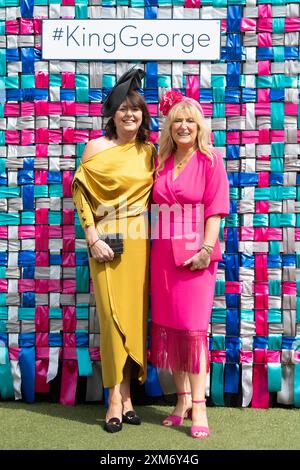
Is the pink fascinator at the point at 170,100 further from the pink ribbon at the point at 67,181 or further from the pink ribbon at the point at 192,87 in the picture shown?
the pink ribbon at the point at 67,181

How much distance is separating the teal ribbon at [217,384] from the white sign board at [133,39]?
179cm

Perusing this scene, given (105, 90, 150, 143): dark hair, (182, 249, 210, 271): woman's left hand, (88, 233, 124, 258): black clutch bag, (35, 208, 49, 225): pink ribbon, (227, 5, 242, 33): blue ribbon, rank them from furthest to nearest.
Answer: (35, 208, 49, 225): pink ribbon, (227, 5, 242, 33): blue ribbon, (105, 90, 150, 143): dark hair, (88, 233, 124, 258): black clutch bag, (182, 249, 210, 271): woman's left hand

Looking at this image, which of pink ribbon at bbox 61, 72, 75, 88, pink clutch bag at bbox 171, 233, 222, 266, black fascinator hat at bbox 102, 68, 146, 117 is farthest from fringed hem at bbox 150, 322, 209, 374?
pink ribbon at bbox 61, 72, 75, 88

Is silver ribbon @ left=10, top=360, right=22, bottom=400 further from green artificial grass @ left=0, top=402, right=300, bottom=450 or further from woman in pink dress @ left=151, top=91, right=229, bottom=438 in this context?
woman in pink dress @ left=151, top=91, right=229, bottom=438

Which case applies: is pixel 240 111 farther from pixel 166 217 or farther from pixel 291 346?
pixel 291 346

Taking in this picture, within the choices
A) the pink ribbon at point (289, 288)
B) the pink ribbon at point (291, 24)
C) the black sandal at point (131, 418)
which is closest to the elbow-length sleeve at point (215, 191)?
the pink ribbon at point (289, 288)

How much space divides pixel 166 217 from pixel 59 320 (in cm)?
98

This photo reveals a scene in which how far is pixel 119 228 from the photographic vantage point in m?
3.51

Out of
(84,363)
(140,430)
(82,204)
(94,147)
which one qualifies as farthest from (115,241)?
(140,430)

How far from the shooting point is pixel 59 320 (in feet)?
13.0

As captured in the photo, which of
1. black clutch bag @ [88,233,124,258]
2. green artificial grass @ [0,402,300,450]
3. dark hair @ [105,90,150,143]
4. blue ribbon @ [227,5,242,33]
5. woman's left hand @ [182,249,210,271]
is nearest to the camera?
green artificial grass @ [0,402,300,450]

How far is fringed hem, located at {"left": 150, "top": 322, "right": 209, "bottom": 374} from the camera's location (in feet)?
11.3

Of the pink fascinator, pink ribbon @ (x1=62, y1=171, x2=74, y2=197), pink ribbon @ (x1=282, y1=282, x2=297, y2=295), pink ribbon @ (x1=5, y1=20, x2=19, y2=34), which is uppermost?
pink ribbon @ (x1=5, y1=20, x2=19, y2=34)

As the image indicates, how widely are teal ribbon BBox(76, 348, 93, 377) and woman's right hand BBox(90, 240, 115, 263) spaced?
0.73m
